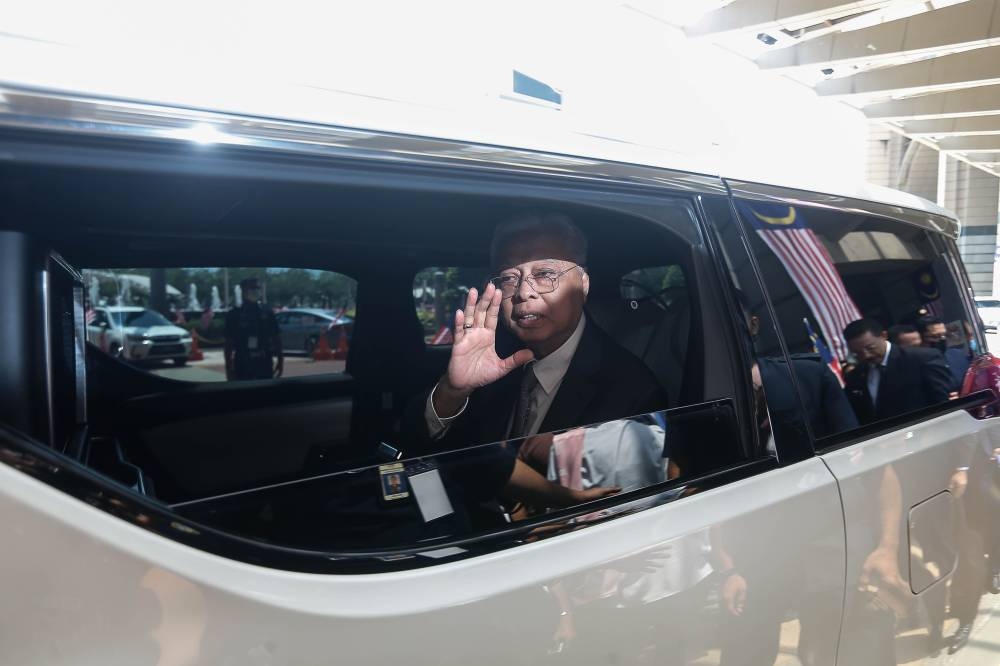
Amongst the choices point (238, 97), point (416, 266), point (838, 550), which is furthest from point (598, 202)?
point (416, 266)

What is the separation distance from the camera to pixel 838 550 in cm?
169

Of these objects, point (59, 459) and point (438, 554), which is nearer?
point (59, 459)

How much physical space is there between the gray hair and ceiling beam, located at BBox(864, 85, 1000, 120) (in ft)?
55.0

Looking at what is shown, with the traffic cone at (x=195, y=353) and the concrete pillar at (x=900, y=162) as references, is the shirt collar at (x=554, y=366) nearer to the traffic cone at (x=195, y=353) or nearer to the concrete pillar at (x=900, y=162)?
the traffic cone at (x=195, y=353)

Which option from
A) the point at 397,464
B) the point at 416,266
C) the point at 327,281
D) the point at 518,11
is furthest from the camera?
the point at 327,281

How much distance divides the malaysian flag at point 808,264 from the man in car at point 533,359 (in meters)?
0.46

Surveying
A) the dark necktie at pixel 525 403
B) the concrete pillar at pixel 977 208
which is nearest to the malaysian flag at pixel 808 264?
the dark necktie at pixel 525 403

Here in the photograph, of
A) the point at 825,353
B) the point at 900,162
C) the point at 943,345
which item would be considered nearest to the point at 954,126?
the point at 900,162

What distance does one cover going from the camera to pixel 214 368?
3.59 meters

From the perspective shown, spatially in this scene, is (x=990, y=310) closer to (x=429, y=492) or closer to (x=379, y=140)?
(x=429, y=492)

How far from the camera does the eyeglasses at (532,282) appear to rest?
1.62m

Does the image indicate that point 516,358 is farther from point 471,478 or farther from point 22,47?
point 22,47

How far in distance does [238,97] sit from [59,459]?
550 millimetres

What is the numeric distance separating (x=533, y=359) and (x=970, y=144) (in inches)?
931
